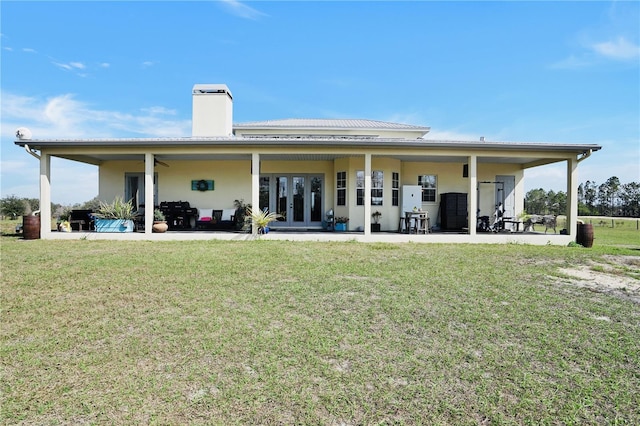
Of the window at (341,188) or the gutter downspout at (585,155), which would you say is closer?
the gutter downspout at (585,155)

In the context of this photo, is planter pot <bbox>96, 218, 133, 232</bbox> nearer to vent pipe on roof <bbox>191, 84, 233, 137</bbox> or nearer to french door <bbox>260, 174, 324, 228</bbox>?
french door <bbox>260, 174, 324, 228</bbox>

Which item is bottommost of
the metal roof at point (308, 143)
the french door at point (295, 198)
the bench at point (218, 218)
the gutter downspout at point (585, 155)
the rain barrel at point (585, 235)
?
the rain barrel at point (585, 235)

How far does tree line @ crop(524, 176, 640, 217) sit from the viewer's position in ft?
137

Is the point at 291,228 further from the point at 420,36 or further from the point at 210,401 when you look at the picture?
the point at 210,401

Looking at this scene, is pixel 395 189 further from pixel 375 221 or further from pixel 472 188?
pixel 472 188

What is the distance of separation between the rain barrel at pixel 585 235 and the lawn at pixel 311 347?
553 centimetres

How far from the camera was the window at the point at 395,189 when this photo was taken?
12.5 m

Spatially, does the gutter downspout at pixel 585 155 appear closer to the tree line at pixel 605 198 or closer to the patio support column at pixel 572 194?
the patio support column at pixel 572 194

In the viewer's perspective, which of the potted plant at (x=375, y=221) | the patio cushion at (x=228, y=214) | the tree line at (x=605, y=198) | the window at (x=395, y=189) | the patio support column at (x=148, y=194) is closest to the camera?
the patio support column at (x=148, y=194)

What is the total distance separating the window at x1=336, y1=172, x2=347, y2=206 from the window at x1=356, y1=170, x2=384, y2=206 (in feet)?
1.51

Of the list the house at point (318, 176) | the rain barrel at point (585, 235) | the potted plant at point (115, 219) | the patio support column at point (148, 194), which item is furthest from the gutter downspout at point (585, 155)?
the potted plant at point (115, 219)

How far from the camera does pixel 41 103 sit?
10969mm

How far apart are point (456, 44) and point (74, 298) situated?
12.1m

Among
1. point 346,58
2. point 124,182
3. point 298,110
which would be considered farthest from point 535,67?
point 124,182
